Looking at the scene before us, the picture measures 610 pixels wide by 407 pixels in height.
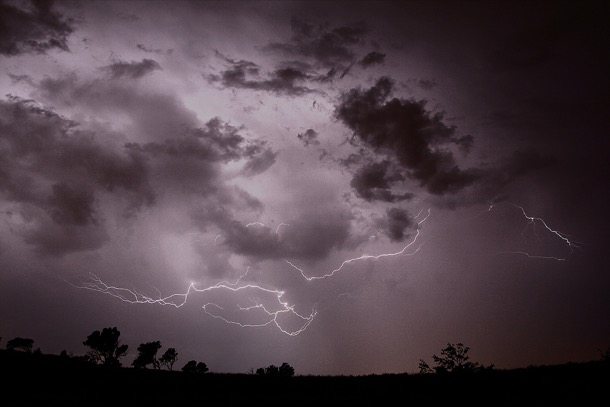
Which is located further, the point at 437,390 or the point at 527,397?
the point at 437,390

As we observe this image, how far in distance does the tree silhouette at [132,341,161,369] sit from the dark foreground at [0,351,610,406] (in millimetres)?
39190

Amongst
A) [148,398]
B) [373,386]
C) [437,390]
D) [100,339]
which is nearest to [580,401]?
[437,390]

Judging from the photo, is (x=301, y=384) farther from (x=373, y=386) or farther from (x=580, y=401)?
(x=580, y=401)

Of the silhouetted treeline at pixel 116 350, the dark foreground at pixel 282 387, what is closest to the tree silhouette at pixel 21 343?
the silhouetted treeline at pixel 116 350

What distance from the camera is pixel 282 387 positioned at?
15.5 meters

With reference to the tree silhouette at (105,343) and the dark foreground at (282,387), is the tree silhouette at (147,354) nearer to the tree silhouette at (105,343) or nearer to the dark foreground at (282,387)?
the tree silhouette at (105,343)

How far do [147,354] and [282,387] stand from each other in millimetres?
46129

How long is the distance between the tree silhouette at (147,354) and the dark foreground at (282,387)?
39.2 meters

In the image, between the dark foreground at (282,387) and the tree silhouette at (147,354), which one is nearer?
the dark foreground at (282,387)

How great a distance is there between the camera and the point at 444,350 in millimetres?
32219

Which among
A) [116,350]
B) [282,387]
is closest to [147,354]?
[116,350]

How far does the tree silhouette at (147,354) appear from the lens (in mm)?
53062

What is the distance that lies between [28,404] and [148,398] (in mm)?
3235

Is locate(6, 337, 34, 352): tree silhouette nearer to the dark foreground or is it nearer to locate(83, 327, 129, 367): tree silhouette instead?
locate(83, 327, 129, 367): tree silhouette
